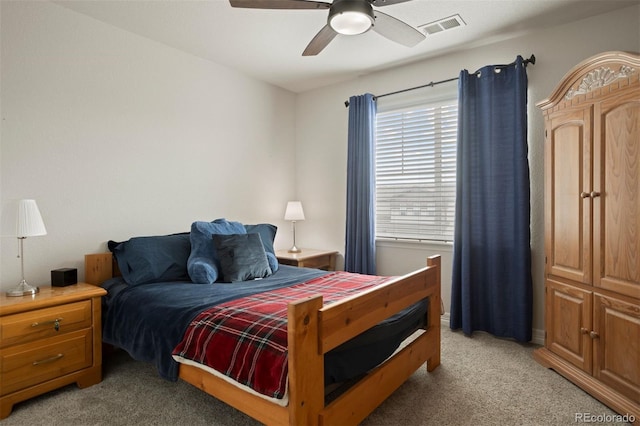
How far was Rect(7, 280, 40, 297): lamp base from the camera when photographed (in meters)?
2.26

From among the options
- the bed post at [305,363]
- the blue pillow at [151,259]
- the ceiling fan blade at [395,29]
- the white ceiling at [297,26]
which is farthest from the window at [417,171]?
the bed post at [305,363]

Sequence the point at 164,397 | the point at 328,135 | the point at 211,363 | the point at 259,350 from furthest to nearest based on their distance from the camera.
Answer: the point at 328,135, the point at 164,397, the point at 211,363, the point at 259,350

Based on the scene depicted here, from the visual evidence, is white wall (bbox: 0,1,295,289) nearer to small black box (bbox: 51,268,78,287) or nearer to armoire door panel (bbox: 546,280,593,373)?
small black box (bbox: 51,268,78,287)

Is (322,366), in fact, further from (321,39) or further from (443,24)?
(443,24)

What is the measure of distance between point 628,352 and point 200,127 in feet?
12.1

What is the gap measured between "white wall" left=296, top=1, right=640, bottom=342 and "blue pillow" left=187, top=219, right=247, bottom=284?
1.51 meters

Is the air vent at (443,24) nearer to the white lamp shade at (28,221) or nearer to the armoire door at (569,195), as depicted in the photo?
the armoire door at (569,195)

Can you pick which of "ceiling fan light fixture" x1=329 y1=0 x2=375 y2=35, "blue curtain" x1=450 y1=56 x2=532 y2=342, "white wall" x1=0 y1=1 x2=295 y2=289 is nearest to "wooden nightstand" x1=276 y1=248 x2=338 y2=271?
"white wall" x1=0 y1=1 x2=295 y2=289

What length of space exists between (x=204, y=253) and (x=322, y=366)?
1695mm

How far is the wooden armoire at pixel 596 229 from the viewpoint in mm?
2039

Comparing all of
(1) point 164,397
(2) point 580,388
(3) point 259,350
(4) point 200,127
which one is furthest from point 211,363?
(4) point 200,127

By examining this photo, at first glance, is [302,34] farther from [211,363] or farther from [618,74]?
[211,363]

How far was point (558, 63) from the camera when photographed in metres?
2.98

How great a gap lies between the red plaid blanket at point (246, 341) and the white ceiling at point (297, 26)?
6.95 feet
